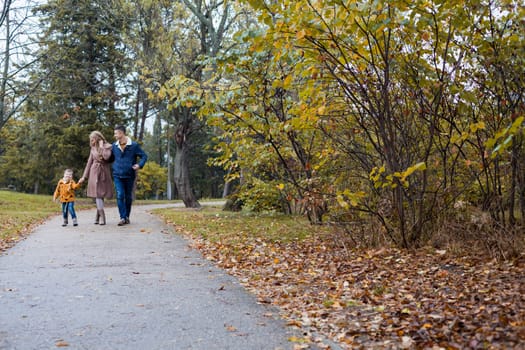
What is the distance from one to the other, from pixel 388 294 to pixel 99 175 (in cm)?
789

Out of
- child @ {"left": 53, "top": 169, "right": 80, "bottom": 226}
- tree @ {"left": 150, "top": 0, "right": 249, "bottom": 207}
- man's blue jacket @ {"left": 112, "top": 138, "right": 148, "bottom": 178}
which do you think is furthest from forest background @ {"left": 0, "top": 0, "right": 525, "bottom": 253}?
tree @ {"left": 150, "top": 0, "right": 249, "bottom": 207}

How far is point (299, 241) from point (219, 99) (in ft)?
9.24

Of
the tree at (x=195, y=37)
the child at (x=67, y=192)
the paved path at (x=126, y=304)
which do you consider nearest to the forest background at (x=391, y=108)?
the paved path at (x=126, y=304)

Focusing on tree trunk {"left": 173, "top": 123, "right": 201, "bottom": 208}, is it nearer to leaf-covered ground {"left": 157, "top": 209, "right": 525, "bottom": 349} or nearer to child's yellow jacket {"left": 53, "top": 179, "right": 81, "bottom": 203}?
child's yellow jacket {"left": 53, "top": 179, "right": 81, "bottom": 203}

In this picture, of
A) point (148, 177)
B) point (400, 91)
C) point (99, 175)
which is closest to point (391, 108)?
point (400, 91)

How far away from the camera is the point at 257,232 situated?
33.1ft

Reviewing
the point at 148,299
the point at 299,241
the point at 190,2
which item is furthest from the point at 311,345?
the point at 190,2

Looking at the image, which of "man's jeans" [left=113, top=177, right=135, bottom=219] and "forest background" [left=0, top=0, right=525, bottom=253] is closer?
"forest background" [left=0, top=0, right=525, bottom=253]

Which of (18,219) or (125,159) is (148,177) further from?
(125,159)

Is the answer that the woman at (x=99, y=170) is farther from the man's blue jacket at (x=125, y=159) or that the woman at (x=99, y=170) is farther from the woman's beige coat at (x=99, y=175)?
the man's blue jacket at (x=125, y=159)

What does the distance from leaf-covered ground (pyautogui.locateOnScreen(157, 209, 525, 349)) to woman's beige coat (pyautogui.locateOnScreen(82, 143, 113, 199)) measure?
4.11m

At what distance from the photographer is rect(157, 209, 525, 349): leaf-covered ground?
3393 mm

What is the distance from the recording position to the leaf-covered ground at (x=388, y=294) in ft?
11.1

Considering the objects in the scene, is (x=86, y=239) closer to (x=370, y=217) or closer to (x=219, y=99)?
(x=219, y=99)
